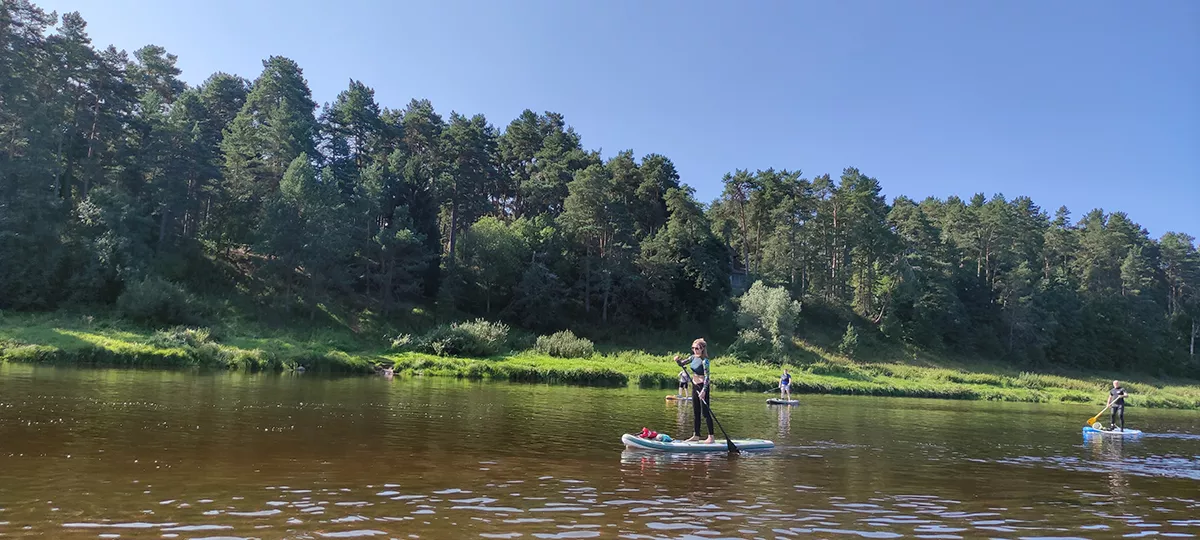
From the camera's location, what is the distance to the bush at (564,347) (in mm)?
53375

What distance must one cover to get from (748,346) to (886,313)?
28.6 m

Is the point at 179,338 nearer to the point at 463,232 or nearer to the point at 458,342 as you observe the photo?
the point at 458,342

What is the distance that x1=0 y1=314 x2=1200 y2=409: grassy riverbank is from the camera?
126ft

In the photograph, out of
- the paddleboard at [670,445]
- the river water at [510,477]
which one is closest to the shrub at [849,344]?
the river water at [510,477]

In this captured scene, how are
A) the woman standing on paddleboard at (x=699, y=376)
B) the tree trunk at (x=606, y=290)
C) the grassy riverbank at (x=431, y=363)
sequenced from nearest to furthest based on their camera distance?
1. the woman standing on paddleboard at (x=699, y=376)
2. the grassy riverbank at (x=431, y=363)
3. the tree trunk at (x=606, y=290)

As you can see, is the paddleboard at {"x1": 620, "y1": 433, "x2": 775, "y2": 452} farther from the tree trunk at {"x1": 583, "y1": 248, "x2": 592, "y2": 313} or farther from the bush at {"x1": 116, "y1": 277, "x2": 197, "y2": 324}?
the tree trunk at {"x1": 583, "y1": 248, "x2": 592, "y2": 313}

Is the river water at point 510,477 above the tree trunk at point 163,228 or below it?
below

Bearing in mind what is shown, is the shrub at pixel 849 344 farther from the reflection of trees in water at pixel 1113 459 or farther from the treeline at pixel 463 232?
the reflection of trees in water at pixel 1113 459

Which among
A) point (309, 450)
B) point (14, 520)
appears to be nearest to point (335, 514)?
point (14, 520)

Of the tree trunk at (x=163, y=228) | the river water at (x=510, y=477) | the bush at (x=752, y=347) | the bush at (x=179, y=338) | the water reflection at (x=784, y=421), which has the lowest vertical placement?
the water reflection at (x=784, y=421)

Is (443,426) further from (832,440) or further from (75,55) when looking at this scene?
(75,55)

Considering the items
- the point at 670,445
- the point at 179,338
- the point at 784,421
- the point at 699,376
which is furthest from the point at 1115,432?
the point at 179,338

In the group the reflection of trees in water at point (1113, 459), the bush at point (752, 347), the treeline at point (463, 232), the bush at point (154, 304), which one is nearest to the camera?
the reflection of trees in water at point (1113, 459)

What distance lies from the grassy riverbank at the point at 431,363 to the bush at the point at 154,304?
149 cm
